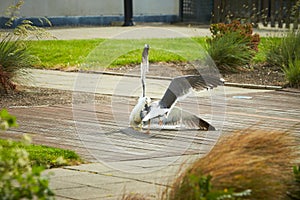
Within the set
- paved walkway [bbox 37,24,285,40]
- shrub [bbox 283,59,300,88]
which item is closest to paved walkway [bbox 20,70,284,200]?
shrub [bbox 283,59,300,88]

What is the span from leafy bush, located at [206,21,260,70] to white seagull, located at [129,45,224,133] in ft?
17.7

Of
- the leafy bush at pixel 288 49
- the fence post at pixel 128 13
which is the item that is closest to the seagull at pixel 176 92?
the leafy bush at pixel 288 49

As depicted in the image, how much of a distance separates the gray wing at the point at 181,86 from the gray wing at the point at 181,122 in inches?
11.8

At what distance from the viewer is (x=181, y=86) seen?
26.2 ft

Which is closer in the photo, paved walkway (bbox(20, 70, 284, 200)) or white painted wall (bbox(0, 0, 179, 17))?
paved walkway (bbox(20, 70, 284, 200))

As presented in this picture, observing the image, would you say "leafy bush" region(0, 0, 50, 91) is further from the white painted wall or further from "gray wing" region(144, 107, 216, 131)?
the white painted wall

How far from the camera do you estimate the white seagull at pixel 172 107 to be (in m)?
8.00

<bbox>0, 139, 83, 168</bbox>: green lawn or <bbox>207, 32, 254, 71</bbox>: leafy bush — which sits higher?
<bbox>0, 139, 83, 168</bbox>: green lawn

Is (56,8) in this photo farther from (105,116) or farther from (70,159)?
(70,159)

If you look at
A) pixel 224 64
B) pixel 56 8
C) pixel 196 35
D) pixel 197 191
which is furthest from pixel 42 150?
pixel 56 8

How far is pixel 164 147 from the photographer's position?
311 inches

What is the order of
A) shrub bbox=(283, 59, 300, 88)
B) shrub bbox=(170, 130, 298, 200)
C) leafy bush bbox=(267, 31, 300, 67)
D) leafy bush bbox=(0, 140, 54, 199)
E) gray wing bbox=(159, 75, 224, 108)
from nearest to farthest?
leafy bush bbox=(0, 140, 54, 199) → shrub bbox=(170, 130, 298, 200) → gray wing bbox=(159, 75, 224, 108) → shrub bbox=(283, 59, 300, 88) → leafy bush bbox=(267, 31, 300, 67)

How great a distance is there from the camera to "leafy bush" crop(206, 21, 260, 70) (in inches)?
550

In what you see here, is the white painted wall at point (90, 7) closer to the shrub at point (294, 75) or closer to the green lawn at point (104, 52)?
the green lawn at point (104, 52)
